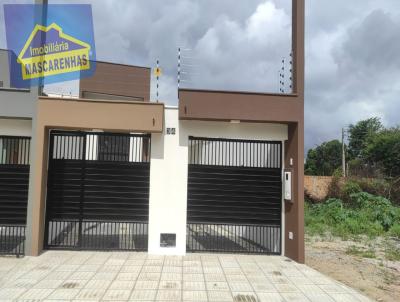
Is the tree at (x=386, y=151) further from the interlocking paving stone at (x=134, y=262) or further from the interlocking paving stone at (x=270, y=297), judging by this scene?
the interlocking paving stone at (x=270, y=297)

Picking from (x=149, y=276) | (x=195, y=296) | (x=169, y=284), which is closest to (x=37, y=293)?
(x=149, y=276)

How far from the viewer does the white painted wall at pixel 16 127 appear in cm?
905

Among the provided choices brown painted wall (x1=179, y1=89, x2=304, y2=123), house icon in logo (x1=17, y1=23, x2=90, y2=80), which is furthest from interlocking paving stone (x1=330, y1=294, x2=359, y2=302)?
house icon in logo (x1=17, y1=23, x2=90, y2=80)

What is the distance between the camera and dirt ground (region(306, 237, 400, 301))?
7.20 metres

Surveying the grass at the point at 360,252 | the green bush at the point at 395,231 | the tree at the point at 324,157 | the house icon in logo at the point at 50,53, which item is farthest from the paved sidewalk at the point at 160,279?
the tree at the point at 324,157

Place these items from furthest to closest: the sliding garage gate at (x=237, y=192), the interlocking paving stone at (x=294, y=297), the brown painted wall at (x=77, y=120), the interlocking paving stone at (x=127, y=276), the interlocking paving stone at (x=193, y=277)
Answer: the sliding garage gate at (x=237, y=192)
the brown painted wall at (x=77, y=120)
the interlocking paving stone at (x=193, y=277)
the interlocking paving stone at (x=127, y=276)
the interlocking paving stone at (x=294, y=297)

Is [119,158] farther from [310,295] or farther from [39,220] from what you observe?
[310,295]

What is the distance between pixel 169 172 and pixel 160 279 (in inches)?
108

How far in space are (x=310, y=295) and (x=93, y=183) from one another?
5212mm

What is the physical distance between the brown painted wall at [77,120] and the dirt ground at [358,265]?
4.81 meters

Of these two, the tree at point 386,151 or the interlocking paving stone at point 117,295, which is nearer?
the interlocking paving stone at point 117,295

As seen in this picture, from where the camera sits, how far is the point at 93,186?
362 inches

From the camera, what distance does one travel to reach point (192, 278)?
7.23 metres

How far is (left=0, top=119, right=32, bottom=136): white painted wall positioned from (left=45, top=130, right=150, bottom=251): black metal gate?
54 centimetres
